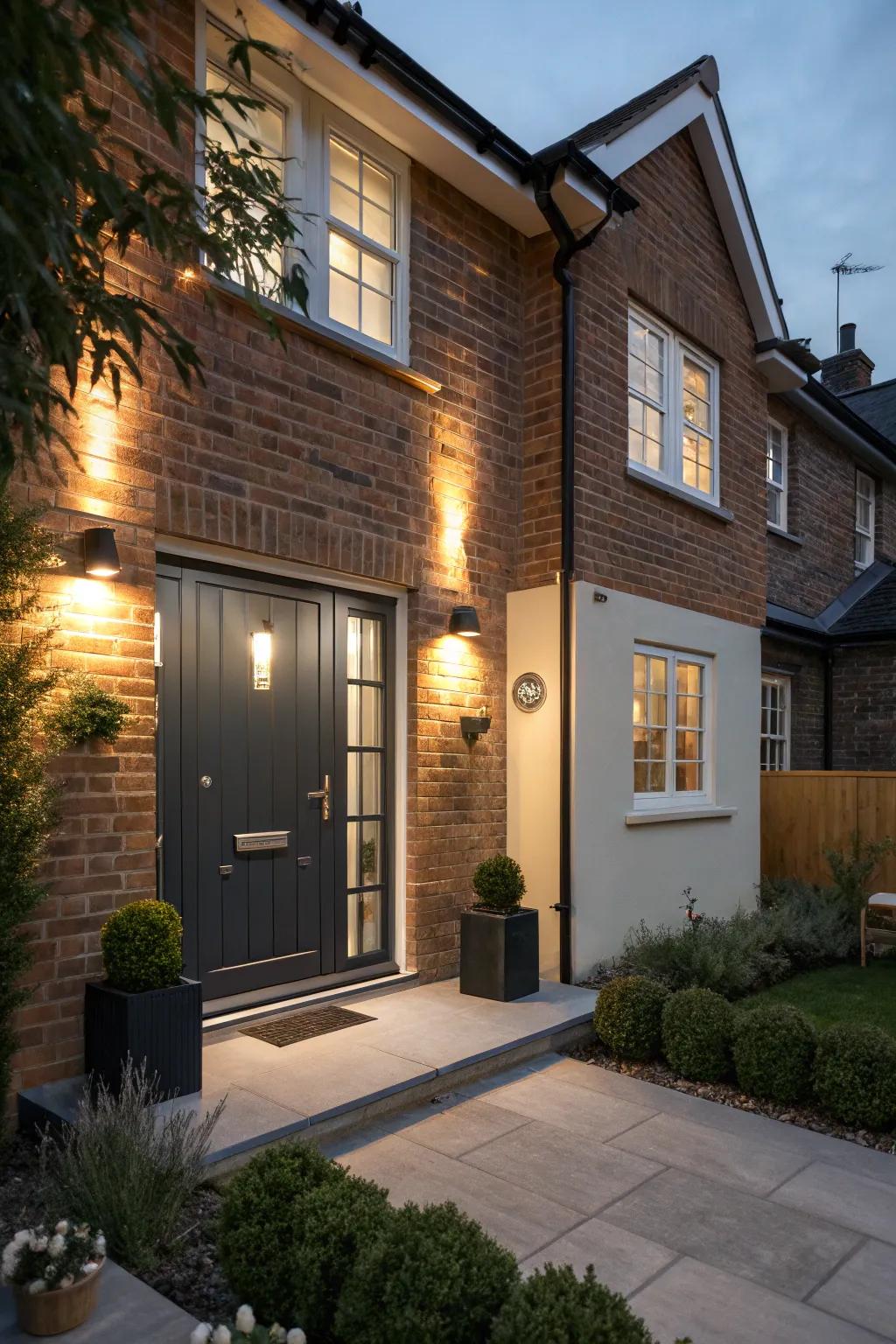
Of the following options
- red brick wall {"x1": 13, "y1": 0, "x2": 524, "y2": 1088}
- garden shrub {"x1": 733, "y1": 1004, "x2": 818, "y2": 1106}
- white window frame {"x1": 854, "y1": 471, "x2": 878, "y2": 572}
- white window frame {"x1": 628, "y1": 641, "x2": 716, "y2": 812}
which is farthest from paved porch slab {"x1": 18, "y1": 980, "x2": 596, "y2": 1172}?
white window frame {"x1": 854, "y1": 471, "x2": 878, "y2": 572}

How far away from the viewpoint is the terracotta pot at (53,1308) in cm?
268

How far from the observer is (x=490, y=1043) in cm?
521

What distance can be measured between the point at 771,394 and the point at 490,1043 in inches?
368

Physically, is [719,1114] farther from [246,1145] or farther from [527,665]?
[527,665]

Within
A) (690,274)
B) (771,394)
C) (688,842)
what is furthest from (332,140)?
(771,394)

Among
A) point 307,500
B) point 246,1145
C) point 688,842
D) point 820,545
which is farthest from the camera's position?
point 820,545

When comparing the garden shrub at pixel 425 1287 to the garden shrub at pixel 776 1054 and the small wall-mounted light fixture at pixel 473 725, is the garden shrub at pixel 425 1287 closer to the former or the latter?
the garden shrub at pixel 776 1054

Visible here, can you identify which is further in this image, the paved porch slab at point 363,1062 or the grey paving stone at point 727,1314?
the paved porch slab at point 363,1062

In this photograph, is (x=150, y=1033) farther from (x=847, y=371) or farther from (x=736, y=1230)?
(x=847, y=371)

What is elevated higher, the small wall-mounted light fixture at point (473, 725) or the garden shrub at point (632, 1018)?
the small wall-mounted light fixture at point (473, 725)

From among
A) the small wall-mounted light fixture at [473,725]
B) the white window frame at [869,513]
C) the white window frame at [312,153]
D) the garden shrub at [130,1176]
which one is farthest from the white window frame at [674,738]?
the white window frame at [869,513]

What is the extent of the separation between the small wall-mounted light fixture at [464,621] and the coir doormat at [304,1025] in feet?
8.36

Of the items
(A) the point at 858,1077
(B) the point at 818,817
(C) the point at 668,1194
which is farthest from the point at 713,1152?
(B) the point at 818,817

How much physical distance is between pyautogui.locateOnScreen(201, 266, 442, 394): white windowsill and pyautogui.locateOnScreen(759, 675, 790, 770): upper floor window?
6.98m
